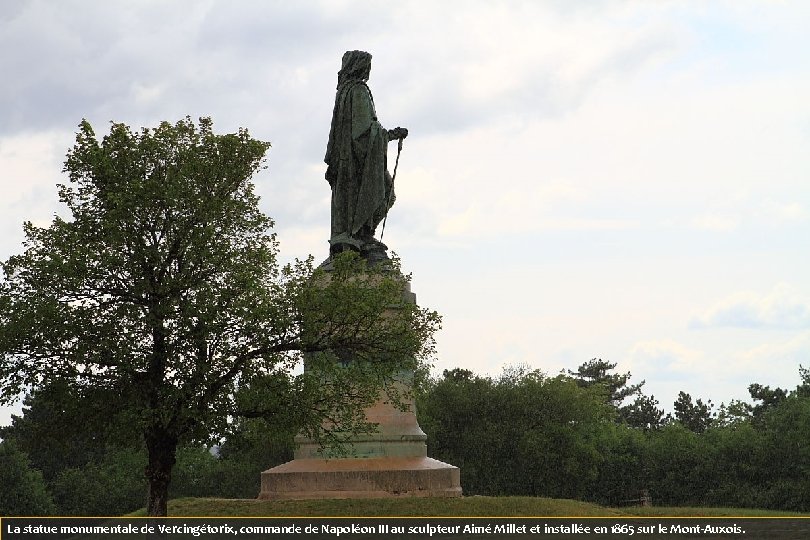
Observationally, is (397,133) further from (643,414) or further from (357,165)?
(643,414)

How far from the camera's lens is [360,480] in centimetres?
1861

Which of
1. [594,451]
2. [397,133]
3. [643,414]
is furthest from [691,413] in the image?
[397,133]

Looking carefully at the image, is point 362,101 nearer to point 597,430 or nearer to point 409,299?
point 409,299

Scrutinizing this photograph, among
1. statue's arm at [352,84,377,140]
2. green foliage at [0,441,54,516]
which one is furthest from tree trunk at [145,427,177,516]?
green foliage at [0,441,54,516]

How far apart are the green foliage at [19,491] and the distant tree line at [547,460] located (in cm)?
6

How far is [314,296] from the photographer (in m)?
17.0

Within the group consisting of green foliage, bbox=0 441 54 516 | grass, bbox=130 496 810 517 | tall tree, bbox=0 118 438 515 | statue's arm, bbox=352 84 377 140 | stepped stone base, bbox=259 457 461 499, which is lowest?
green foliage, bbox=0 441 54 516

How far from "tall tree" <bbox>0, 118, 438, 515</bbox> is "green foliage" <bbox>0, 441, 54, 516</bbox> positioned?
3716 centimetres

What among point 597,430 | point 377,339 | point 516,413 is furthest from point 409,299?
point 597,430

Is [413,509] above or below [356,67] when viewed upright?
below

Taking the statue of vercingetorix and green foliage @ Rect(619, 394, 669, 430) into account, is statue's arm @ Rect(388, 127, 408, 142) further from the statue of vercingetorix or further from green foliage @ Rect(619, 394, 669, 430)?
green foliage @ Rect(619, 394, 669, 430)

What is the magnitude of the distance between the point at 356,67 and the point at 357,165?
2294mm

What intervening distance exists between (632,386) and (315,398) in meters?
73.3

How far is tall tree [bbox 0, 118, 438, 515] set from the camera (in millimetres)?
16797
